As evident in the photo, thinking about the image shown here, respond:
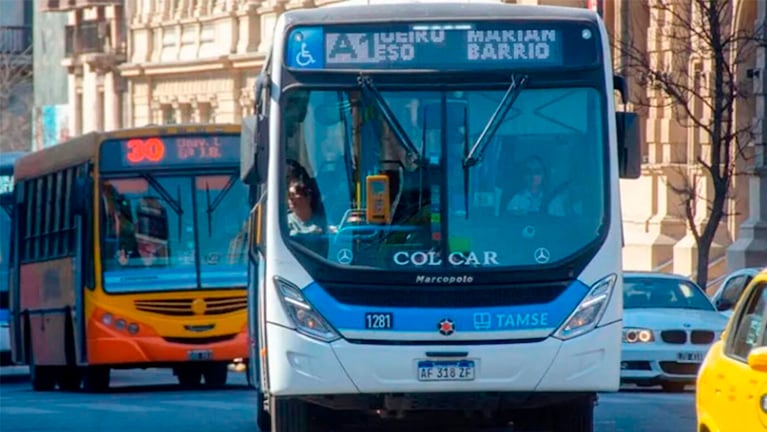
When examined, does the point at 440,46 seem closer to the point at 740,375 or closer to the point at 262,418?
the point at 262,418

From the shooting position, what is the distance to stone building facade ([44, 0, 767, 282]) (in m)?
37.2

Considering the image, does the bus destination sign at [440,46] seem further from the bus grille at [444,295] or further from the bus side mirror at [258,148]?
the bus grille at [444,295]

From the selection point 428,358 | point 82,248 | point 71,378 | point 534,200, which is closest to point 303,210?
point 428,358

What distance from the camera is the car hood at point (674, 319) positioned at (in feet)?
71.7

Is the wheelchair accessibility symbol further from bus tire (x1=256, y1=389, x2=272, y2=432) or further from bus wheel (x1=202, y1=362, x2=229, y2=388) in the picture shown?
bus wheel (x1=202, y1=362, x2=229, y2=388)

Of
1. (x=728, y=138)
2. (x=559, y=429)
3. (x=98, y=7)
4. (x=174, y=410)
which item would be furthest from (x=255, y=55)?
(x=559, y=429)

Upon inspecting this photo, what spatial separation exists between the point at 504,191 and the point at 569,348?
1085 mm

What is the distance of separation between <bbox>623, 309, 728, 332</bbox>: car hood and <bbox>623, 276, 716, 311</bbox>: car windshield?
0.46 m

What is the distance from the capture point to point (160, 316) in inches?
953

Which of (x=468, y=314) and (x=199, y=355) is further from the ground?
(x=468, y=314)

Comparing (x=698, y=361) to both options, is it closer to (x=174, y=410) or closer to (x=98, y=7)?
(x=174, y=410)

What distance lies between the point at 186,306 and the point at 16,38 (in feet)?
188

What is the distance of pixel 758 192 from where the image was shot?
36.7m

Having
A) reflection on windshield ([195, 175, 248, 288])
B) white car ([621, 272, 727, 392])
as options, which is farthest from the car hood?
reflection on windshield ([195, 175, 248, 288])
